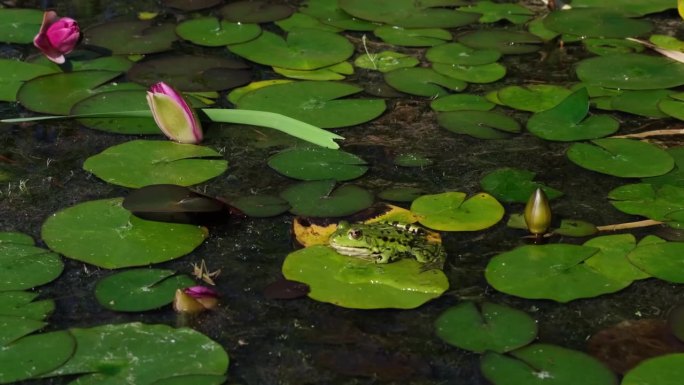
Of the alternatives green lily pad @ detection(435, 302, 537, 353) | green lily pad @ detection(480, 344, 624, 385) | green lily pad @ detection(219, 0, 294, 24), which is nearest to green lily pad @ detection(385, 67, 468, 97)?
green lily pad @ detection(219, 0, 294, 24)

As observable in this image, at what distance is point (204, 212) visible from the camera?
13.8 ft

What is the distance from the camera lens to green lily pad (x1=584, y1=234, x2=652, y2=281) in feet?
12.6

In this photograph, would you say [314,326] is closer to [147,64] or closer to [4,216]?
[4,216]

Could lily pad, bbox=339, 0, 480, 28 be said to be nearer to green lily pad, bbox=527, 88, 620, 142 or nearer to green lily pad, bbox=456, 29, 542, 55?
green lily pad, bbox=456, 29, 542, 55

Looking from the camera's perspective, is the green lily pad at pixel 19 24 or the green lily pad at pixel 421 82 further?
the green lily pad at pixel 19 24

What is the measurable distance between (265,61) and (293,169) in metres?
1.26

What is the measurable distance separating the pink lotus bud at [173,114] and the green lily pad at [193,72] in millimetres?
609

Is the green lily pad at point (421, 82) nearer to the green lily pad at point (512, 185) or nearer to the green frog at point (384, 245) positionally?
the green lily pad at point (512, 185)

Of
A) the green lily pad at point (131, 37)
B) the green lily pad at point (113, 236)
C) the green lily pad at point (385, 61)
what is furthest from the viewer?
the green lily pad at point (131, 37)

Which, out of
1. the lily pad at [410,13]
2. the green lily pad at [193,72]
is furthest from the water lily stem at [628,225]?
the lily pad at [410,13]

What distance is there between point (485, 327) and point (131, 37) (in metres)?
3.28

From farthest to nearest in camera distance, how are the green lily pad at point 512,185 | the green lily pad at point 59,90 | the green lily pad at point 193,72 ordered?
the green lily pad at point 193,72 → the green lily pad at point 59,90 → the green lily pad at point 512,185

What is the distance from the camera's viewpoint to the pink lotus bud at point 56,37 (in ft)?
18.1

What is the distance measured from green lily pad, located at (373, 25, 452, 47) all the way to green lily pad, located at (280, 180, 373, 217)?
170 cm
